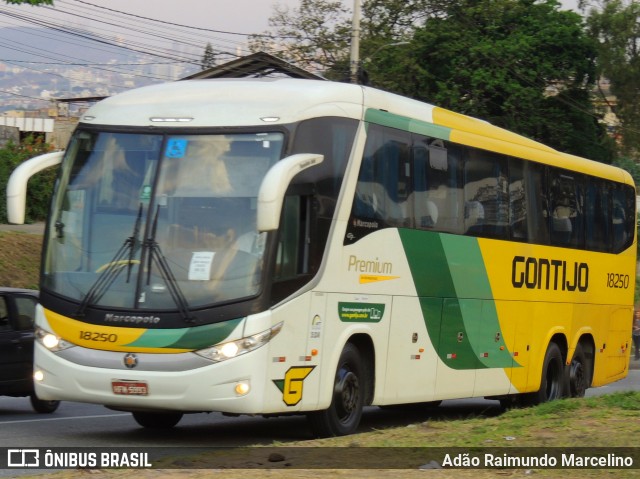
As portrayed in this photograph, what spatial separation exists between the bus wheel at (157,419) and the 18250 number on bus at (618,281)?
903cm

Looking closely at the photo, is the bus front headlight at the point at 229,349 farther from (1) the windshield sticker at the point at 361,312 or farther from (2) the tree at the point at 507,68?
(2) the tree at the point at 507,68

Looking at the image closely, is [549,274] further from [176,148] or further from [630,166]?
[630,166]

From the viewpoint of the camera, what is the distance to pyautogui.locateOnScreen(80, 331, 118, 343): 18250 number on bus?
11648 millimetres

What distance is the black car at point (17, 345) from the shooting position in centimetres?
1577

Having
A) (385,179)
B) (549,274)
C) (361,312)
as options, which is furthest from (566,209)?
(361,312)

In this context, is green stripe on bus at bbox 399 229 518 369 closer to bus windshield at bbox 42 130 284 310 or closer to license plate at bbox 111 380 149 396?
bus windshield at bbox 42 130 284 310

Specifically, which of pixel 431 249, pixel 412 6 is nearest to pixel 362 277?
pixel 431 249

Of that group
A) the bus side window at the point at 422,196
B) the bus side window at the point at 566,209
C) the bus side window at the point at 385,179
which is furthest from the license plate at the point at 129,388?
the bus side window at the point at 566,209

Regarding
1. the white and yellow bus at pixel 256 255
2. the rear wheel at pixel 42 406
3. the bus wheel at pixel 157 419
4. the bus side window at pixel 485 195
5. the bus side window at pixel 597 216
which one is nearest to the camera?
the white and yellow bus at pixel 256 255

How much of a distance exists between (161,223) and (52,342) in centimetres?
157

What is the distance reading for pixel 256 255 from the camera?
11.7 m

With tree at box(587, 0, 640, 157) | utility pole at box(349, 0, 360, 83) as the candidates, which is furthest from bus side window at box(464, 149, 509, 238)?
tree at box(587, 0, 640, 157)

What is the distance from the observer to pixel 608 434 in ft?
37.0

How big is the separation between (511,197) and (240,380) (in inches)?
272
